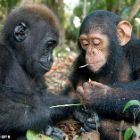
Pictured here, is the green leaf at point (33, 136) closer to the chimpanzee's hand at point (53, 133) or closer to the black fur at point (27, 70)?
the black fur at point (27, 70)

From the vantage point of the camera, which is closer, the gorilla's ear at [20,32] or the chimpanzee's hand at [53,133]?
the chimpanzee's hand at [53,133]

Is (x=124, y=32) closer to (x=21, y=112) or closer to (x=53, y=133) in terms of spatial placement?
(x=53, y=133)

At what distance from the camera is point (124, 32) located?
5484 millimetres

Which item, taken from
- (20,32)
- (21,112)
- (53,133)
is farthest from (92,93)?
(20,32)

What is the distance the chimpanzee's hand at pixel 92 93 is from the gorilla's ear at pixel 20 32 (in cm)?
140

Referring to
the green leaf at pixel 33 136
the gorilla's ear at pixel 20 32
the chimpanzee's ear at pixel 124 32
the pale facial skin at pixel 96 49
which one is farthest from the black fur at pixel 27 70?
the chimpanzee's ear at pixel 124 32

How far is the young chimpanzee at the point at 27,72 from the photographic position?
13.5 ft

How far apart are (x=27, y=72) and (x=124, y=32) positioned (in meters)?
2.14

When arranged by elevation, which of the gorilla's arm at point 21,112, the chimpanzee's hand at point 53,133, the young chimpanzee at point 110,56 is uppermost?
the young chimpanzee at point 110,56

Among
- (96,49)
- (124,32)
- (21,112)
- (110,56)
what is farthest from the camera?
(124,32)

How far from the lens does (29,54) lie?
484cm

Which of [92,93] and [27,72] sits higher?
[27,72]

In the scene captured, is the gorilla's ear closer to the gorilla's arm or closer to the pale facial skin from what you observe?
the gorilla's arm

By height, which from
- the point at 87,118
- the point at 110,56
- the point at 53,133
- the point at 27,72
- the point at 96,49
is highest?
the point at 96,49
